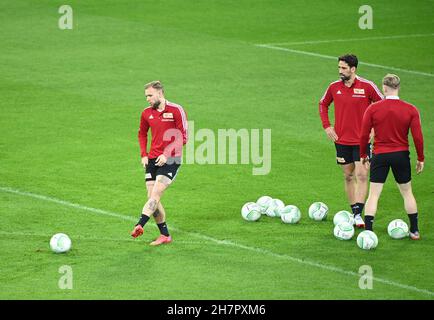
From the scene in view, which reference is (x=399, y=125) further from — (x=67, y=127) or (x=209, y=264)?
(x=67, y=127)

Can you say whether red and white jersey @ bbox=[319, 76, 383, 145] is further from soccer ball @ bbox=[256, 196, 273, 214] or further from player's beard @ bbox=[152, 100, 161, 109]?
player's beard @ bbox=[152, 100, 161, 109]

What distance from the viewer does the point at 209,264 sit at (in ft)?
40.8

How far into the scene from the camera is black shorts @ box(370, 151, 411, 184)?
13.0 meters

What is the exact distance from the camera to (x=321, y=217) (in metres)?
14.3

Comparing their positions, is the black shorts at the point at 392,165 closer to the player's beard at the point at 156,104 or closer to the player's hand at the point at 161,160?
the player's hand at the point at 161,160

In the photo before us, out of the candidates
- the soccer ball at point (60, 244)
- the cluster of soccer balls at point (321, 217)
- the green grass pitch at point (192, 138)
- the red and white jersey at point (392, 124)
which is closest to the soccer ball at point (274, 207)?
the cluster of soccer balls at point (321, 217)

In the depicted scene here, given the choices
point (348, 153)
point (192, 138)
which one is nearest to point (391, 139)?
point (348, 153)

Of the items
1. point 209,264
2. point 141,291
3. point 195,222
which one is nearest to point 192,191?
point 195,222

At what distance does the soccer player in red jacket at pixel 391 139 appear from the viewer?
12.8 m

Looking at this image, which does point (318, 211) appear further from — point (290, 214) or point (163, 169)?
point (163, 169)

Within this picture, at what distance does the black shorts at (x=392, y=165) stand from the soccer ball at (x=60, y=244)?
4171mm

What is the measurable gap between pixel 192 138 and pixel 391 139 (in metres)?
6.44

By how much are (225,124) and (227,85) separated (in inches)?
113

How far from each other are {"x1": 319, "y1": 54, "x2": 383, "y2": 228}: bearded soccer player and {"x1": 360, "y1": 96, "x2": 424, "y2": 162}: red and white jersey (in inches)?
21.4
